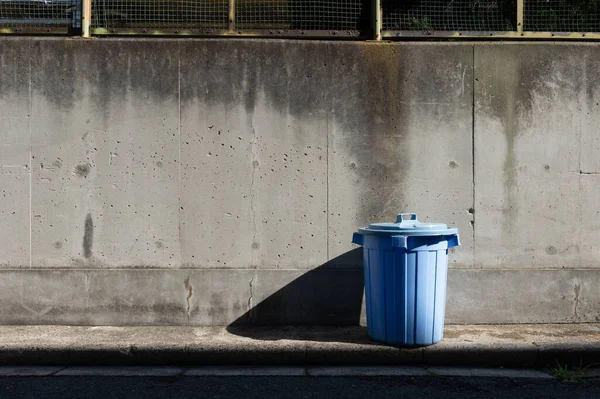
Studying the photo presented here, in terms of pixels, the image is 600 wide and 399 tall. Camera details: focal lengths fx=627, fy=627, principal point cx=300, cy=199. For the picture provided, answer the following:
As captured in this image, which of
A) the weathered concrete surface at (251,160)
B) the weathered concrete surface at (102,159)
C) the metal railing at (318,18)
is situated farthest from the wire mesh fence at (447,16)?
the weathered concrete surface at (102,159)

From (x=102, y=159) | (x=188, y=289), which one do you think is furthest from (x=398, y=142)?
(x=102, y=159)

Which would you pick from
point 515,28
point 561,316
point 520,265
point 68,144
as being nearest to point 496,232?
point 520,265

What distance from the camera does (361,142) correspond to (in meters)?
6.41

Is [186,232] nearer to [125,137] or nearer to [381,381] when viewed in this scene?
[125,137]

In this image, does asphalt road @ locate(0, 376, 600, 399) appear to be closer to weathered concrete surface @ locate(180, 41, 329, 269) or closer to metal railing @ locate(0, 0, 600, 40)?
weathered concrete surface @ locate(180, 41, 329, 269)

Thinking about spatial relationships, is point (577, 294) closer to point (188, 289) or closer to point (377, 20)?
point (377, 20)

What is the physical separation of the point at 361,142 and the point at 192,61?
192cm

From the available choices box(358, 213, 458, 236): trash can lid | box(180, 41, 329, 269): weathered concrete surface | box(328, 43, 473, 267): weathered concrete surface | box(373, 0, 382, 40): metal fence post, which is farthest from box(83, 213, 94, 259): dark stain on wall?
box(373, 0, 382, 40): metal fence post

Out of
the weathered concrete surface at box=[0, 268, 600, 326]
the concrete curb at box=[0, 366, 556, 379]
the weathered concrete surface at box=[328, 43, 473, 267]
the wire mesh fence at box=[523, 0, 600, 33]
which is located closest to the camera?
the concrete curb at box=[0, 366, 556, 379]

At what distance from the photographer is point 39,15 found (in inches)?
259

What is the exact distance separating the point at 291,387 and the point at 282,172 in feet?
7.83

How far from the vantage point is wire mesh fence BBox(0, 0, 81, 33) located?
258 inches

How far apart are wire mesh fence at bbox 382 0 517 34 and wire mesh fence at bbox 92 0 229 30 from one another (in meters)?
1.80

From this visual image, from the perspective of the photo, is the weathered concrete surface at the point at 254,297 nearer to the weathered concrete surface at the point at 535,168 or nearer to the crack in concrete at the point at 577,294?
the crack in concrete at the point at 577,294
